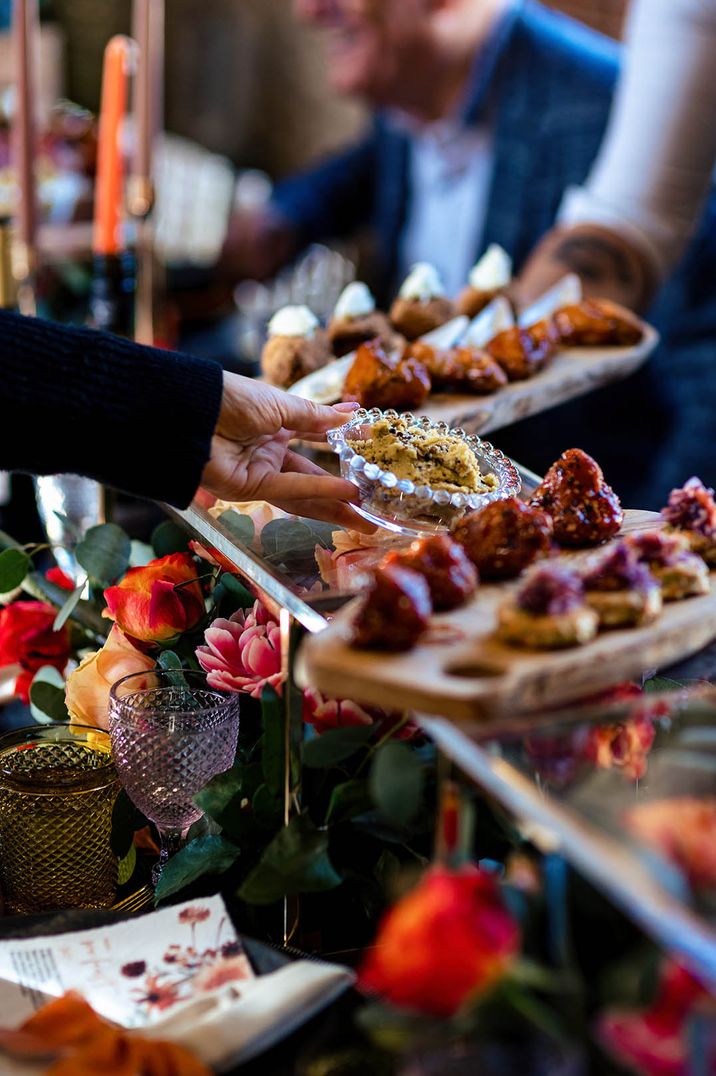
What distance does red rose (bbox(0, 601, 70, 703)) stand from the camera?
1.07m

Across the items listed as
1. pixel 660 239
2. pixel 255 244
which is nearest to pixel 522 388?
pixel 660 239

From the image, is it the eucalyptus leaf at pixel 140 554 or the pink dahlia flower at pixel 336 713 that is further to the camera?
the eucalyptus leaf at pixel 140 554

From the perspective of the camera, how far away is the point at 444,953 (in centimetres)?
46

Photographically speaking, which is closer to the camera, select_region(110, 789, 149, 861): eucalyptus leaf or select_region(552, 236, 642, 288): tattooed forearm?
select_region(110, 789, 149, 861): eucalyptus leaf

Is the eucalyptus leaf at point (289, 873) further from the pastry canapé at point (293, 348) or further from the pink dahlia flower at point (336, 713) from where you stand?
the pastry canapé at point (293, 348)

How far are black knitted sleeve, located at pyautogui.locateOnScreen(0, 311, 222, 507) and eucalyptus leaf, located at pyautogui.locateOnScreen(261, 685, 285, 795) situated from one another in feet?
0.48

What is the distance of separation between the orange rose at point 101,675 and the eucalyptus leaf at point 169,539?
15cm

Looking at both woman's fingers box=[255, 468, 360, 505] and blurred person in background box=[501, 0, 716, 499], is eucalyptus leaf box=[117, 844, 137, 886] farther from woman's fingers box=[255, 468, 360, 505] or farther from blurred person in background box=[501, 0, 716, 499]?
blurred person in background box=[501, 0, 716, 499]

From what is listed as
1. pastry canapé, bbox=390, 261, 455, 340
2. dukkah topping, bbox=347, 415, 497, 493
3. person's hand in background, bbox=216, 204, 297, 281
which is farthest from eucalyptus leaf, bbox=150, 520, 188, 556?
person's hand in background, bbox=216, 204, 297, 281

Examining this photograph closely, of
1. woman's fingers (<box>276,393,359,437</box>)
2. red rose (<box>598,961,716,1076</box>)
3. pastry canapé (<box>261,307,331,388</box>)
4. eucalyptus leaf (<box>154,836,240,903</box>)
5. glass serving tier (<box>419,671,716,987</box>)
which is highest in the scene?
glass serving tier (<box>419,671,716,987</box>)

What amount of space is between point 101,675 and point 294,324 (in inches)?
19.3

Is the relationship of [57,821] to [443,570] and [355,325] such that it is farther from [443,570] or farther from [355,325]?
[355,325]

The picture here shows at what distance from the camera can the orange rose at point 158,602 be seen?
905mm

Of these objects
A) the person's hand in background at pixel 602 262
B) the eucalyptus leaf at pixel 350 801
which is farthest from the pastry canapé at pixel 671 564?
the person's hand in background at pixel 602 262
